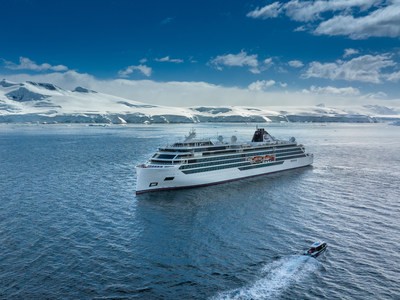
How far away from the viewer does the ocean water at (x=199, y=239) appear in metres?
21.6

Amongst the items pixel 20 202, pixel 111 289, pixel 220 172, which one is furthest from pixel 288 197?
pixel 20 202

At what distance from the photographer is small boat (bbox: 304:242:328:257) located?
84.0 feet

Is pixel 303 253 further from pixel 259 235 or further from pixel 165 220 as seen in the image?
pixel 165 220

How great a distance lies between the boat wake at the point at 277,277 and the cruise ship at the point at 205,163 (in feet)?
81.6

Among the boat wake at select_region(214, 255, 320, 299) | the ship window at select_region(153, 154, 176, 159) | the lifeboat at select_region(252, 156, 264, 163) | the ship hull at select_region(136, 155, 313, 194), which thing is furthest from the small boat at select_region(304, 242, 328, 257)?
the lifeboat at select_region(252, 156, 264, 163)

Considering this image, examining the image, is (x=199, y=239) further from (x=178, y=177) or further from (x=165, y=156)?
(x=165, y=156)

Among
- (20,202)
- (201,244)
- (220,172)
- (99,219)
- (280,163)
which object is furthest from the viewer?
(280,163)

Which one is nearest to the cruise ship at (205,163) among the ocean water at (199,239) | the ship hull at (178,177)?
the ship hull at (178,177)

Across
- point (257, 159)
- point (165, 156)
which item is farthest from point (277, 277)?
point (257, 159)

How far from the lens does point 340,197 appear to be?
43.3 m

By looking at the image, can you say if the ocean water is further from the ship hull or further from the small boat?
the ship hull

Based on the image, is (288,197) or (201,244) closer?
(201,244)

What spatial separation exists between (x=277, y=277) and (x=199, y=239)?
360 inches

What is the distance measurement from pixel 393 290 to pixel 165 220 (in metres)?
22.2
